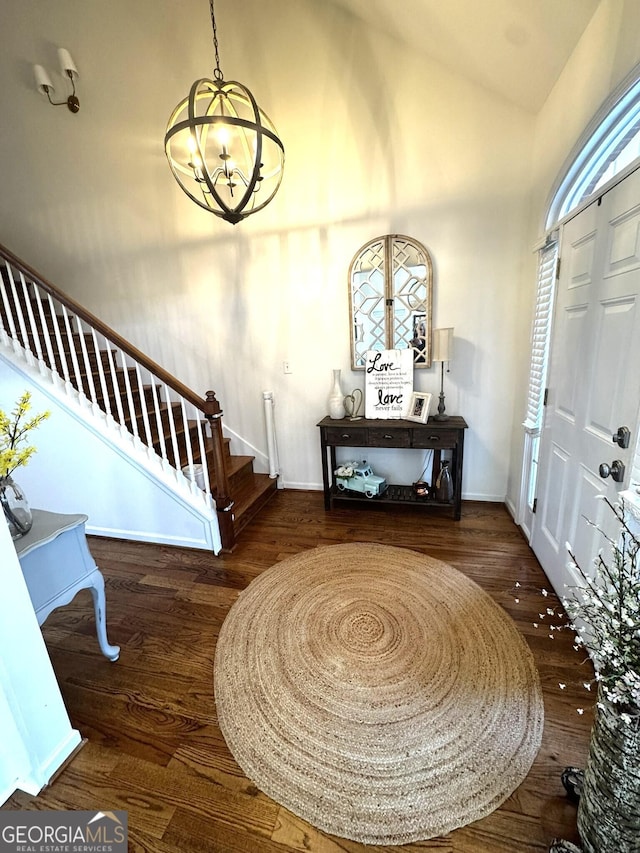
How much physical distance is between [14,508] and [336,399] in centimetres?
228

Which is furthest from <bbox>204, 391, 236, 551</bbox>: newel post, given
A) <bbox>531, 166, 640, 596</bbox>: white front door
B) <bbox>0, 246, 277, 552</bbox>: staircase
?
<bbox>531, 166, 640, 596</bbox>: white front door

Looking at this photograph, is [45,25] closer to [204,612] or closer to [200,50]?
[200,50]

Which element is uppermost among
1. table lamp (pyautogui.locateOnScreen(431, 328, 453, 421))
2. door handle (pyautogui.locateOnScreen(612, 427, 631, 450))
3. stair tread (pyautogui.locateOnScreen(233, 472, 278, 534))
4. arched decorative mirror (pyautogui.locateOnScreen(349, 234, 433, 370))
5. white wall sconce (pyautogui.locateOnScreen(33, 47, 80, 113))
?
A: white wall sconce (pyautogui.locateOnScreen(33, 47, 80, 113))

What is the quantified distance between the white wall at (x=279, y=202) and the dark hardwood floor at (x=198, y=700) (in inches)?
42.5

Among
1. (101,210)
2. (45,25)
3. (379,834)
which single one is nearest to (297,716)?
(379,834)

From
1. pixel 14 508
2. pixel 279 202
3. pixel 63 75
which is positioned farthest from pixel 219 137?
pixel 63 75

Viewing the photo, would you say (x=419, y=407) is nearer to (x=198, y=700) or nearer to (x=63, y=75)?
(x=198, y=700)

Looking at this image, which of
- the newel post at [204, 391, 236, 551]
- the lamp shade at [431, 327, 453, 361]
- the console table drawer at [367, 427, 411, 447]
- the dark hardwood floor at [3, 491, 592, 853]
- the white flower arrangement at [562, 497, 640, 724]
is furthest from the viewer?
the console table drawer at [367, 427, 411, 447]

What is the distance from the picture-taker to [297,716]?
1.55m

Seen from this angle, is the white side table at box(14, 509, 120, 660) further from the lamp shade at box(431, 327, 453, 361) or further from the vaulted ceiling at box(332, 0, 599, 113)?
the vaulted ceiling at box(332, 0, 599, 113)

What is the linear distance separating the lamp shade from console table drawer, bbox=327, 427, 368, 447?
0.83 metres

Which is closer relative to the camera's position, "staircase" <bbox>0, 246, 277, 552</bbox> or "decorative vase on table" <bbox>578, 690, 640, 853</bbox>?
"decorative vase on table" <bbox>578, 690, 640, 853</bbox>

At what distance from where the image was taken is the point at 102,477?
9.23ft

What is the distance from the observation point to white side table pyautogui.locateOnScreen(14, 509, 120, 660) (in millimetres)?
1413
